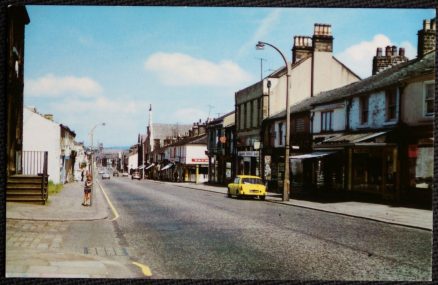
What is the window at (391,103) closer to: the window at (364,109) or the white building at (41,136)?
the window at (364,109)

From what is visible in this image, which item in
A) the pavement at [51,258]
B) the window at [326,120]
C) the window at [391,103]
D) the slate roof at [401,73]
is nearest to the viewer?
the pavement at [51,258]

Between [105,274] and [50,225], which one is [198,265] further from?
[50,225]

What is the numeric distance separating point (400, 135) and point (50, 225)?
15276mm

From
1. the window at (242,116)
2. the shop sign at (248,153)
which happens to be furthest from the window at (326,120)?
the window at (242,116)

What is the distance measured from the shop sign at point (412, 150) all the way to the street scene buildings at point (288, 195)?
4 centimetres

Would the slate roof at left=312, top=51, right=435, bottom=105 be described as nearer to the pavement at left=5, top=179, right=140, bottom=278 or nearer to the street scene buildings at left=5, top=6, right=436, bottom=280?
the street scene buildings at left=5, top=6, right=436, bottom=280

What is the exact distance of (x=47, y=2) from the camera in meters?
9.19

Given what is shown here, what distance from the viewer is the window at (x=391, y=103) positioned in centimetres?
2130

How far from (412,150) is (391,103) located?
3000mm

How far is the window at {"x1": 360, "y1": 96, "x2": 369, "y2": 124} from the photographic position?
2366 cm

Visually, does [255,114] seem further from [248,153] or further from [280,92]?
[248,153]

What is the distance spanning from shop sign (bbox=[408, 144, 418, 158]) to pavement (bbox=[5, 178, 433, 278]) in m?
2.54

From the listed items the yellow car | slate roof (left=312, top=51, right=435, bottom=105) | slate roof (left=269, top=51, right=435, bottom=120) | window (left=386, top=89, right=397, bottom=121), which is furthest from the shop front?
window (left=386, top=89, right=397, bottom=121)

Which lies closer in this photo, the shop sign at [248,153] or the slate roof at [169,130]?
the shop sign at [248,153]
